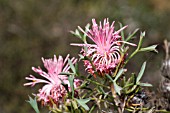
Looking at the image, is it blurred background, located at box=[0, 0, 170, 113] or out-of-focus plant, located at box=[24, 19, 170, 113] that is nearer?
out-of-focus plant, located at box=[24, 19, 170, 113]

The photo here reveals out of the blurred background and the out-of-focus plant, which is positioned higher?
the blurred background

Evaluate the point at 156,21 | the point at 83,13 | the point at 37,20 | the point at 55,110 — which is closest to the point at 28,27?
the point at 37,20

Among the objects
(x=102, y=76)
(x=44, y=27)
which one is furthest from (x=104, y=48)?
(x=44, y=27)

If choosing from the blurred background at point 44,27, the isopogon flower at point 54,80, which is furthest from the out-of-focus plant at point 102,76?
the blurred background at point 44,27

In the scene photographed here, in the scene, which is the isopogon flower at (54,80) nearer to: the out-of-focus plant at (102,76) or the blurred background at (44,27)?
the out-of-focus plant at (102,76)

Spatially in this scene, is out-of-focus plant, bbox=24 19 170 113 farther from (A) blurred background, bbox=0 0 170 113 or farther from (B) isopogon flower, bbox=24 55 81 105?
(A) blurred background, bbox=0 0 170 113

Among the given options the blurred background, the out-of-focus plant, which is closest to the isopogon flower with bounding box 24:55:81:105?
the out-of-focus plant

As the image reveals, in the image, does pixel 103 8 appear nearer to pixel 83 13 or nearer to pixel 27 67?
pixel 83 13

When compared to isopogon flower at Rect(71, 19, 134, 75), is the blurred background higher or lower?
higher

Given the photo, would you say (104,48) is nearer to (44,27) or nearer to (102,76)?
(102,76)
